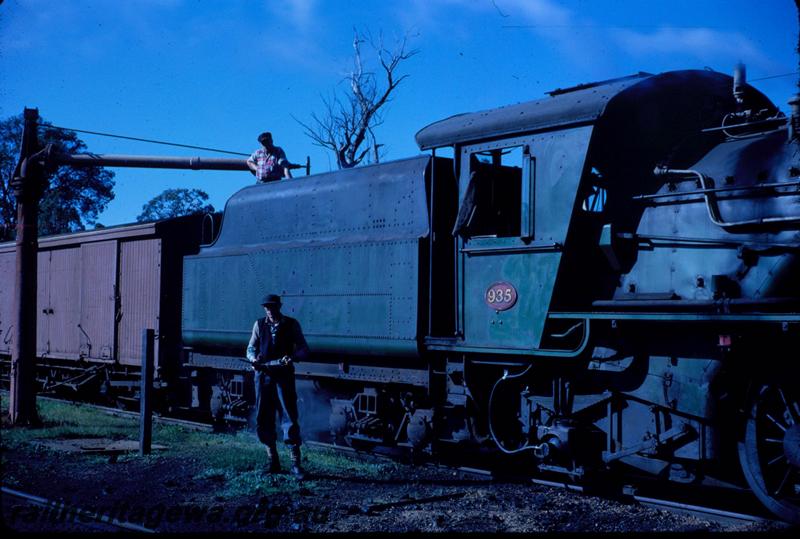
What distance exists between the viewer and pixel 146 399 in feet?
32.0

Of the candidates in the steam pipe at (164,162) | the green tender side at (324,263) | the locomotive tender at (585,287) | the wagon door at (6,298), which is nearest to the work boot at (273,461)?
the locomotive tender at (585,287)

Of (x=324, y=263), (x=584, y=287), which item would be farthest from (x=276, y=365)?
(x=584, y=287)

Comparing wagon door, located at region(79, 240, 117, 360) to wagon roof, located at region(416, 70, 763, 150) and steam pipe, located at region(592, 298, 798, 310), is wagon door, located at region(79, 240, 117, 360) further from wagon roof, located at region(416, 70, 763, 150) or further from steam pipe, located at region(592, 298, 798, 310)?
steam pipe, located at region(592, 298, 798, 310)

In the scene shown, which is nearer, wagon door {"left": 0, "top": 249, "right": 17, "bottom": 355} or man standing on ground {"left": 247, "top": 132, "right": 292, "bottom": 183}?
man standing on ground {"left": 247, "top": 132, "right": 292, "bottom": 183}

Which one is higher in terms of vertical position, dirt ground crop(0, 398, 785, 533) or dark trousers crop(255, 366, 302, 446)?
dark trousers crop(255, 366, 302, 446)

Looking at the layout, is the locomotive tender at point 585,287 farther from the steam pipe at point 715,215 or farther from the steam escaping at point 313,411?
the steam escaping at point 313,411

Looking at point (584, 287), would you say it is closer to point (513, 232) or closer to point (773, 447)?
point (513, 232)

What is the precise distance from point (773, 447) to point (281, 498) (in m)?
4.16

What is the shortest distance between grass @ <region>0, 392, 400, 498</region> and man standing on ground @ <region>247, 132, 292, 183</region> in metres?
3.69

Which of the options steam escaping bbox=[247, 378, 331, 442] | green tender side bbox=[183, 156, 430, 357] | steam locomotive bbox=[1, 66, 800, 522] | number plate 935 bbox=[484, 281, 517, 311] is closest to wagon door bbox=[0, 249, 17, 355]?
green tender side bbox=[183, 156, 430, 357]

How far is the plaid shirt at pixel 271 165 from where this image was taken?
12.0 metres

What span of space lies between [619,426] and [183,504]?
12.6 ft

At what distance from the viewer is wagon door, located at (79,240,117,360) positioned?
1515 cm

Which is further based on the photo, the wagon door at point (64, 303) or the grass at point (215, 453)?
the wagon door at point (64, 303)
